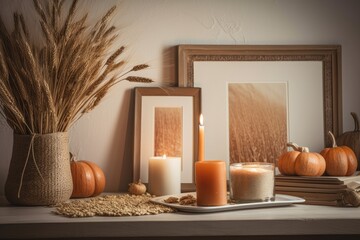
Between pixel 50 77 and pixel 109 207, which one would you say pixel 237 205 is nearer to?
pixel 109 207

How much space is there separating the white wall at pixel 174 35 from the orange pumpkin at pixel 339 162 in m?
0.30

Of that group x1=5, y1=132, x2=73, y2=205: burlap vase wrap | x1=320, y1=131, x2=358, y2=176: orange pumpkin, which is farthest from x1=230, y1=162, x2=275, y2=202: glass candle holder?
x1=5, y1=132, x2=73, y2=205: burlap vase wrap

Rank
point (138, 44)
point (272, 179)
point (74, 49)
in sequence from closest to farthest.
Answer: point (272, 179) → point (74, 49) → point (138, 44)

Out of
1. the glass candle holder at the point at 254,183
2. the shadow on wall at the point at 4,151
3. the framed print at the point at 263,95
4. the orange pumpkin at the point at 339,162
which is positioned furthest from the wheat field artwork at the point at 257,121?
the shadow on wall at the point at 4,151

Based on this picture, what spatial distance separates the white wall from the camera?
157cm

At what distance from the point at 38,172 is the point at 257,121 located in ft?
2.47

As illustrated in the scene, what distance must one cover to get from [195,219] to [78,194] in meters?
0.47

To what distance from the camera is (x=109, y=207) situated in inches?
46.0

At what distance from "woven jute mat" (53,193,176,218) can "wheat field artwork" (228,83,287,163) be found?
43 centimetres

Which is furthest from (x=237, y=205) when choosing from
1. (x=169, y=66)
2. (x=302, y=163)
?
(x=169, y=66)

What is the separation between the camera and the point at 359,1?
1643 millimetres

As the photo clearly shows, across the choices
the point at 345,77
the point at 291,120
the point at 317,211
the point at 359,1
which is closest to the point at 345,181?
the point at 317,211

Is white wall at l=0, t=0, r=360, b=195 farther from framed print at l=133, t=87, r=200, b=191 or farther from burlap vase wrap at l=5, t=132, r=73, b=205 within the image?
burlap vase wrap at l=5, t=132, r=73, b=205

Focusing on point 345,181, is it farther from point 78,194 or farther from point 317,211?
point 78,194
